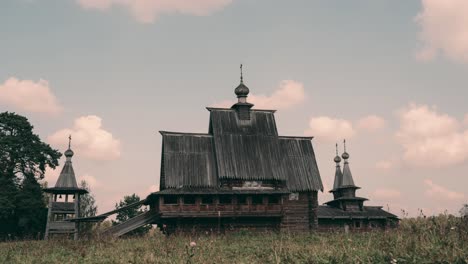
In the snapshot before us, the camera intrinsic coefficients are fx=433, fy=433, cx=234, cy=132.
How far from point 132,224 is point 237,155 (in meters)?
8.28

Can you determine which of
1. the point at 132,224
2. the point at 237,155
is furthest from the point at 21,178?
the point at 237,155

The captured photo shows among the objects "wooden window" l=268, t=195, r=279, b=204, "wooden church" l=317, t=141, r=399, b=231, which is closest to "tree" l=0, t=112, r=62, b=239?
"wooden window" l=268, t=195, r=279, b=204

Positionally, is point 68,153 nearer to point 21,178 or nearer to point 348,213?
point 21,178

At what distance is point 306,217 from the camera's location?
30.3 metres

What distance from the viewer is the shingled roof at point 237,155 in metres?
28.4

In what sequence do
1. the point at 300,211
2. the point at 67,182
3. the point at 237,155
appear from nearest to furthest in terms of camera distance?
the point at 237,155 → the point at 300,211 → the point at 67,182

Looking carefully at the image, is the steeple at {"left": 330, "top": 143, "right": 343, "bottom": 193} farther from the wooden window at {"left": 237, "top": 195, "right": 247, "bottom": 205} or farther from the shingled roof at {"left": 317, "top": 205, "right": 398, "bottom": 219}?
the wooden window at {"left": 237, "top": 195, "right": 247, "bottom": 205}

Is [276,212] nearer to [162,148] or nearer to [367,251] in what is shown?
[162,148]

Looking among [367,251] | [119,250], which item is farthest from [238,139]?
[367,251]

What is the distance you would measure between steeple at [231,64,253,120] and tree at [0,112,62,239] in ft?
59.8

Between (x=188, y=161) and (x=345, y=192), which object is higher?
(x=188, y=161)

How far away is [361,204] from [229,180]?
16661 millimetres

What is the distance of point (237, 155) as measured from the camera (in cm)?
2958

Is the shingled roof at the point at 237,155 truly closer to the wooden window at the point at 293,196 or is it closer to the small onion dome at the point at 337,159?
the wooden window at the point at 293,196
